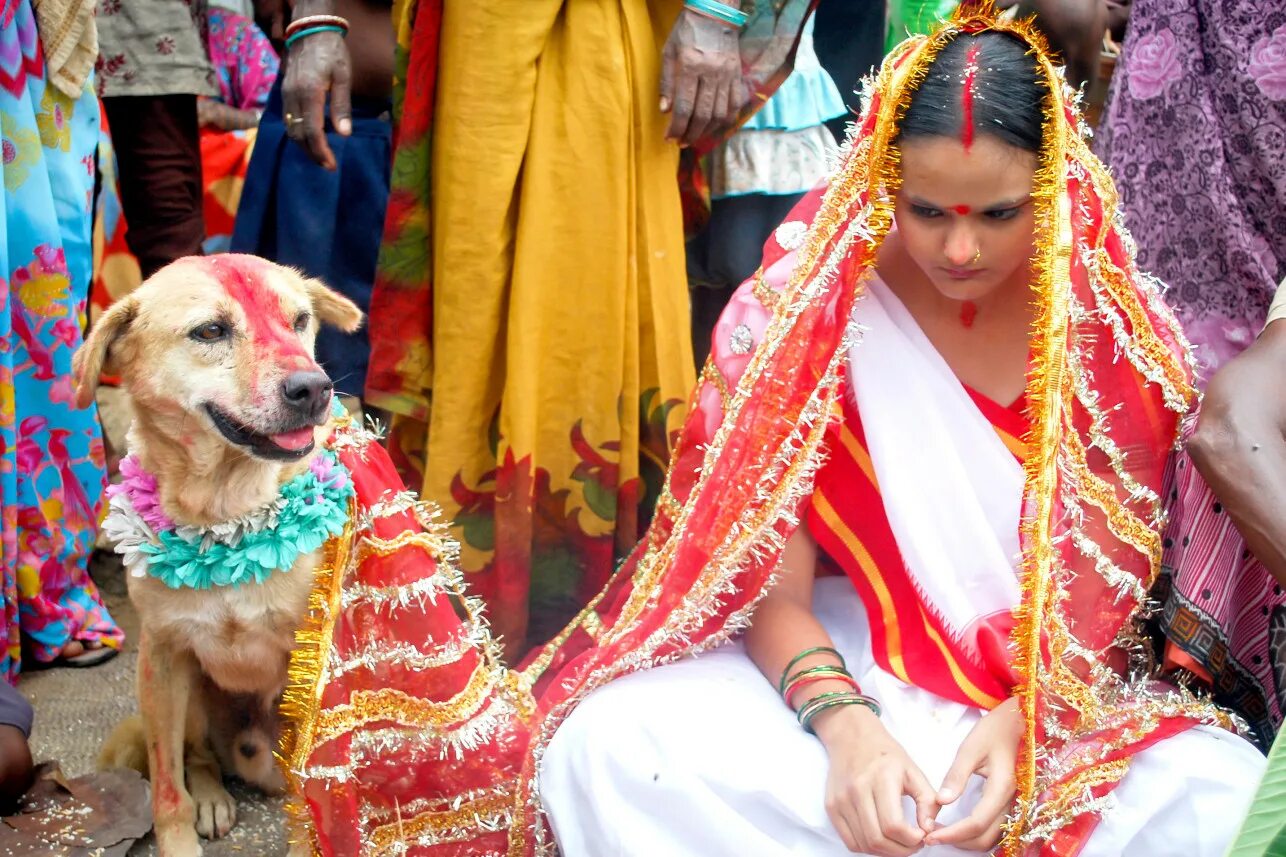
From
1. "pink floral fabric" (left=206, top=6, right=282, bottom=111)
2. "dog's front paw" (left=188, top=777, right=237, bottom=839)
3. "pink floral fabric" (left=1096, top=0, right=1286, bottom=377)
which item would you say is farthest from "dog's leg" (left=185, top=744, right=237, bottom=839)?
"pink floral fabric" (left=206, top=6, right=282, bottom=111)

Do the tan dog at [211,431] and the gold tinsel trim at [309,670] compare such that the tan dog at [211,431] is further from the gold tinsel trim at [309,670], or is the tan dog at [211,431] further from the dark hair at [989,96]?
the dark hair at [989,96]

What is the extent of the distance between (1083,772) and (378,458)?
4.49 feet

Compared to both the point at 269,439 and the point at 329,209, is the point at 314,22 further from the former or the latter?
the point at 269,439

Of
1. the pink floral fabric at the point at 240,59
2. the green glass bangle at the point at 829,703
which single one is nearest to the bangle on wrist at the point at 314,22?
the green glass bangle at the point at 829,703

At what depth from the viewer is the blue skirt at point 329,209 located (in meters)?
3.66

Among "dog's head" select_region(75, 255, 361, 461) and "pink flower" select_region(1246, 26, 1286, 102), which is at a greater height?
"pink flower" select_region(1246, 26, 1286, 102)

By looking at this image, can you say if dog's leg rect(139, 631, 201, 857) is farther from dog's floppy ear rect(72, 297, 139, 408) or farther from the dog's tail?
dog's floppy ear rect(72, 297, 139, 408)

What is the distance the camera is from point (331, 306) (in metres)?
2.43

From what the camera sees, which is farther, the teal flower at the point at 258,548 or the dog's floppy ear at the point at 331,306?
the dog's floppy ear at the point at 331,306

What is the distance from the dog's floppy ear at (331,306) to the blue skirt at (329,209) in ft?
4.27

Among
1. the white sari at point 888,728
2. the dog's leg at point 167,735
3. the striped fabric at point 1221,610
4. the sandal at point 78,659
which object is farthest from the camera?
the sandal at point 78,659

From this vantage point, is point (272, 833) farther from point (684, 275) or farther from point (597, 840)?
point (684, 275)

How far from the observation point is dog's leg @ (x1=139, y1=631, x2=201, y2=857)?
7.80 ft

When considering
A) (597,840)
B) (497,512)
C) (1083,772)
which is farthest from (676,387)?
(1083,772)
